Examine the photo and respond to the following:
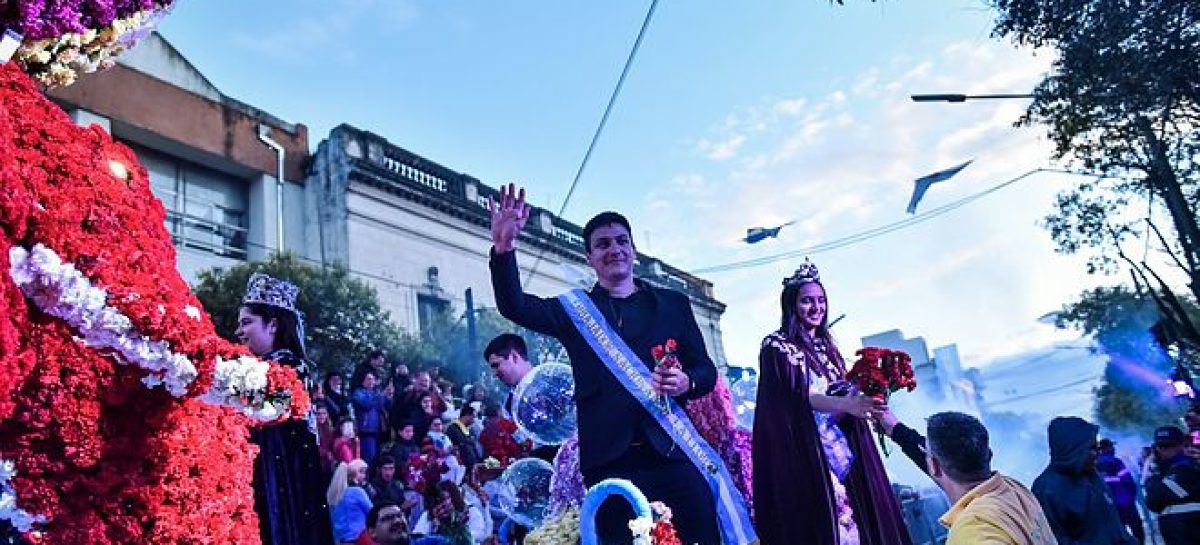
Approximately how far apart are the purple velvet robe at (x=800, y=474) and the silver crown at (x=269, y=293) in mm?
2237

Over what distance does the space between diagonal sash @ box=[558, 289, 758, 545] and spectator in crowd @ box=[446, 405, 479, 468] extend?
633 cm

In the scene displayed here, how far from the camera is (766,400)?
3.86 metres

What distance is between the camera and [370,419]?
34.3 ft

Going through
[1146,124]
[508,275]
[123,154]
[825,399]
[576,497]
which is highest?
[1146,124]

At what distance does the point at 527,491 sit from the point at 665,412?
48.8 inches

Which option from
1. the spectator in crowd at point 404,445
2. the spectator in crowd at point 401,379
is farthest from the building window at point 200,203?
the spectator in crowd at point 404,445

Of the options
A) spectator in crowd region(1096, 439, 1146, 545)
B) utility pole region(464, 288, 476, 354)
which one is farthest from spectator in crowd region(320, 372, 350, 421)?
spectator in crowd region(1096, 439, 1146, 545)

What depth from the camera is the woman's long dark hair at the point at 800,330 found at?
4129 mm

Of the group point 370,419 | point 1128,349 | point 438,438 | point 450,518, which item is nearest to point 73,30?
point 450,518

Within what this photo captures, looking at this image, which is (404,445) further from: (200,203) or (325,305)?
(200,203)

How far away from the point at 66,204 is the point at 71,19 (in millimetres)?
696

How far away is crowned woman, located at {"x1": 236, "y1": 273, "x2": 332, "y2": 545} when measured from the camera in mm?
3494

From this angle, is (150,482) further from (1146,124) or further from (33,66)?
(1146,124)

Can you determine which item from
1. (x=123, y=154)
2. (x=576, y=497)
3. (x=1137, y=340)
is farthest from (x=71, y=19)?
(x=1137, y=340)
